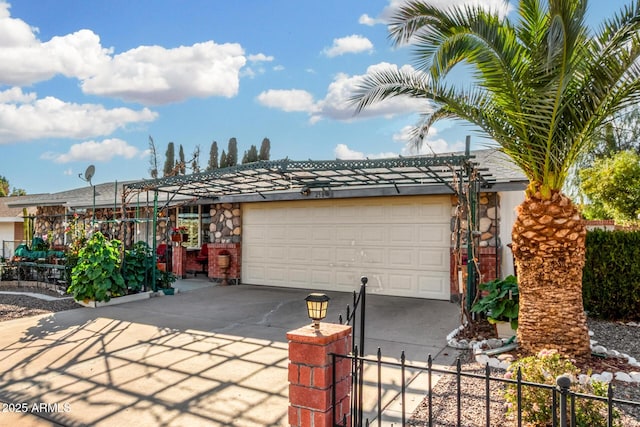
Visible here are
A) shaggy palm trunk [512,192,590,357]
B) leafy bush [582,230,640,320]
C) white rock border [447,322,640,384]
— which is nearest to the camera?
white rock border [447,322,640,384]

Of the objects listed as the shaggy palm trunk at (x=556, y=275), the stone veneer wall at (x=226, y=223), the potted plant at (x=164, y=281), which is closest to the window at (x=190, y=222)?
the stone veneer wall at (x=226, y=223)

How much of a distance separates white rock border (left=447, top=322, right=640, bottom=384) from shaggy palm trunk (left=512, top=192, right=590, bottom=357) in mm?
387

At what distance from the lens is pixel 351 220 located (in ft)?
32.9

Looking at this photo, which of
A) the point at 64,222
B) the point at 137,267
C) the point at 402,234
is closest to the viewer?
the point at 402,234

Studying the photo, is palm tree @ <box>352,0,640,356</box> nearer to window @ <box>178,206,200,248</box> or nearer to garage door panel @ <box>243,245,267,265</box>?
garage door panel @ <box>243,245,267,265</box>

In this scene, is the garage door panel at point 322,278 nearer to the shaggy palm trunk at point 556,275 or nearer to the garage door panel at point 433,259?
the garage door panel at point 433,259

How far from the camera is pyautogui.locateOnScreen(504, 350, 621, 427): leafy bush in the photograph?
2.77 m

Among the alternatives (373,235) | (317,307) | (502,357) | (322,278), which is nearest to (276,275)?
(322,278)

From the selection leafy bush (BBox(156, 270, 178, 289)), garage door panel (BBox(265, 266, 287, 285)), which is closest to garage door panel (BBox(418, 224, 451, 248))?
garage door panel (BBox(265, 266, 287, 285))

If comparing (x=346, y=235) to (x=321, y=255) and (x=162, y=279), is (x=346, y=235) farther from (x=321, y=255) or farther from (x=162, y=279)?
(x=162, y=279)

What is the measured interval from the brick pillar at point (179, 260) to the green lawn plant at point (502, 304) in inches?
370

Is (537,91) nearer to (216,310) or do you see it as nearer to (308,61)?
(216,310)

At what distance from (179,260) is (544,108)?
36.3 feet

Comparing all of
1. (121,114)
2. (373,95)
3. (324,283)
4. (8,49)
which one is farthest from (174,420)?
(121,114)
